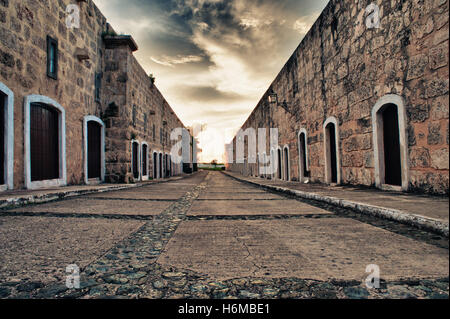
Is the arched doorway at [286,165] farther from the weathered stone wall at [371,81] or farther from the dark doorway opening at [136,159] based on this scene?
the dark doorway opening at [136,159]

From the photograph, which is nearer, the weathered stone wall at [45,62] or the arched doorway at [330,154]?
the weathered stone wall at [45,62]

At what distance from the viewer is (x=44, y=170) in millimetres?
6852

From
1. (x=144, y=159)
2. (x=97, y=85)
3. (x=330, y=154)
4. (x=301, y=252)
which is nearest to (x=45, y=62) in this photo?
(x=97, y=85)

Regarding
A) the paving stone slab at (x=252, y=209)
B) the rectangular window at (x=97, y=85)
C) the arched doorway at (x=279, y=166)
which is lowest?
the paving stone slab at (x=252, y=209)

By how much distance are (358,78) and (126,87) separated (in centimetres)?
867

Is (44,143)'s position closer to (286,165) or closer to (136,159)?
(136,159)

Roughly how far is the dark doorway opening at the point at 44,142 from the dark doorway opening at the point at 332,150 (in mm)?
8375

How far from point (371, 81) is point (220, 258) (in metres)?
5.72

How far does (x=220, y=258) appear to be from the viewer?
5.43ft

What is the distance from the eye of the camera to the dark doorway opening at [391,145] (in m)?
5.11

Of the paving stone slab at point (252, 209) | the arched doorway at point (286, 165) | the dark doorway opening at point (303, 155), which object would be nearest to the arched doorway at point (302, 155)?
the dark doorway opening at point (303, 155)

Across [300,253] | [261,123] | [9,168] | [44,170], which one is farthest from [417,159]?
[261,123]

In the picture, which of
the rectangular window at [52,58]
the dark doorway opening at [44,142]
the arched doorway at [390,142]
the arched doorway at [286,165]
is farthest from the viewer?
the arched doorway at [286,165]

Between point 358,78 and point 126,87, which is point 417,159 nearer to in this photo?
point 358,78
